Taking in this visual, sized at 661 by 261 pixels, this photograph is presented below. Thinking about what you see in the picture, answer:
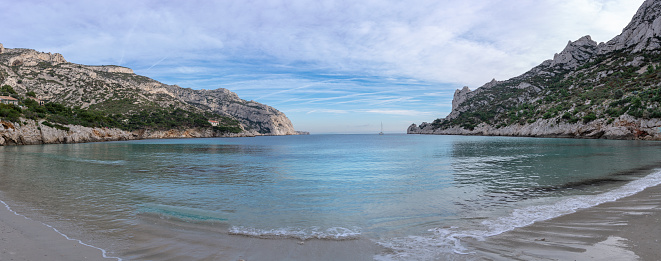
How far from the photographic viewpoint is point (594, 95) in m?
88.1

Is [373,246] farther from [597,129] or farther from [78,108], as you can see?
[78,108]

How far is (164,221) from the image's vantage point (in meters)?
8.91

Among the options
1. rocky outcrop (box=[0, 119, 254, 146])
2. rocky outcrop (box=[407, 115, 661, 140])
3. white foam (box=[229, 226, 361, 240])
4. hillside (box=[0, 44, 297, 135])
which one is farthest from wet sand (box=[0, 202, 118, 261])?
hillside (box=[0, 44, 297, 135])

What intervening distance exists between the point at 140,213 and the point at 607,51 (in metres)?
163

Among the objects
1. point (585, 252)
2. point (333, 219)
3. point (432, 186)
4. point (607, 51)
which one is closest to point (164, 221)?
point (333, 219)

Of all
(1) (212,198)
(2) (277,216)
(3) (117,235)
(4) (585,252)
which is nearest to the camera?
(4) (585,252)

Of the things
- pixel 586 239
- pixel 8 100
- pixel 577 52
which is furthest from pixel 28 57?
pixel 577 52

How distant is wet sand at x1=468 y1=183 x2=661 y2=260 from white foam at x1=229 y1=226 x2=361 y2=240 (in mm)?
2945

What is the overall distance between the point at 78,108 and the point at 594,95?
169m

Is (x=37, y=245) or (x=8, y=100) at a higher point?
(x=8, y=100)

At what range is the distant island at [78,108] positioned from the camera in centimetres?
6769

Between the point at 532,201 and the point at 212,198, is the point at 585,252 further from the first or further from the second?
the point at 212,198

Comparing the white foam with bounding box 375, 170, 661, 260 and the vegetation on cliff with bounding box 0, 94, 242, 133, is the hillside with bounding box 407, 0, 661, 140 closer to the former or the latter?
the white foam with bounding box 375, 170, 661, 260

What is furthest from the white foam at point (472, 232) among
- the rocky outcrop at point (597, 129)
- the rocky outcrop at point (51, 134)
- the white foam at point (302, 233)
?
the rocky outcrop at point (51, 134)
